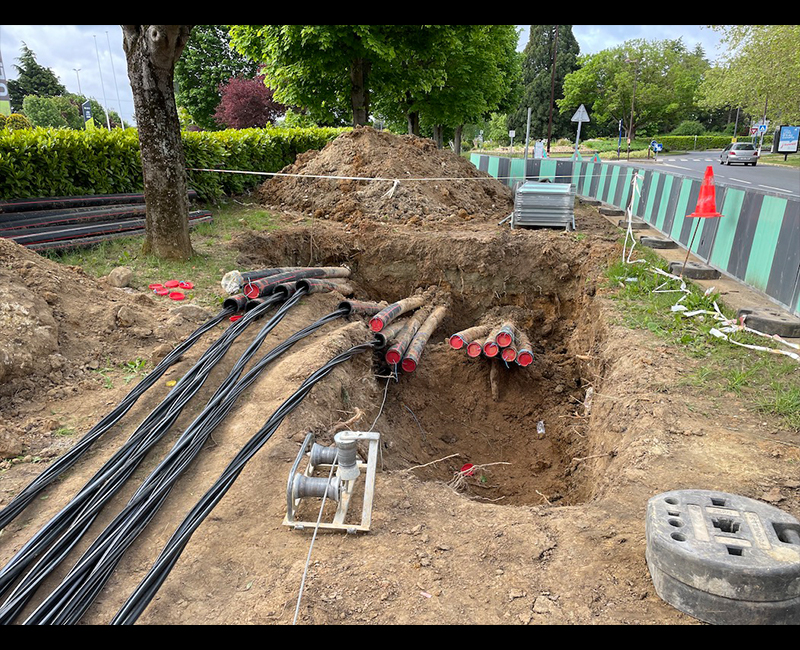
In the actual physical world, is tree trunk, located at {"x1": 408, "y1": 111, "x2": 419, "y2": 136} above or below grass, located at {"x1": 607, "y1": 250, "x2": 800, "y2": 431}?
above

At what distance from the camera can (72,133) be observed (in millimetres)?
9234

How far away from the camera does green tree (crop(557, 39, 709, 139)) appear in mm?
49219

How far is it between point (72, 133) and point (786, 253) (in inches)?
452

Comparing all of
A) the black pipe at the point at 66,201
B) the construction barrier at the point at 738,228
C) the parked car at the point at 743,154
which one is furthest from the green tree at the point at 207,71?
the parked car at the point at 743,154

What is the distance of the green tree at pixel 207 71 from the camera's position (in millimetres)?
29312

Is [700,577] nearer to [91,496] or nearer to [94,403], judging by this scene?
[91,496]

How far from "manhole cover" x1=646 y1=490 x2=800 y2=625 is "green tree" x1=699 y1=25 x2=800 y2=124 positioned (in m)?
33.0

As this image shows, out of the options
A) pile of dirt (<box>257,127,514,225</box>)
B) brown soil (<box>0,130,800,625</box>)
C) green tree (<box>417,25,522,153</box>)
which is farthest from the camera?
green tree (<box>417,25,522,153</box>)

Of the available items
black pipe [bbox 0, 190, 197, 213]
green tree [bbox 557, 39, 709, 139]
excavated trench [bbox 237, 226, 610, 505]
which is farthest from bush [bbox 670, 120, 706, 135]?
black pipe [bbox 0, 190, 197, 213]

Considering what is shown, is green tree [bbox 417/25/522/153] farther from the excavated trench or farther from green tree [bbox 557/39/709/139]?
green tree [bbox 557/39/709/139]

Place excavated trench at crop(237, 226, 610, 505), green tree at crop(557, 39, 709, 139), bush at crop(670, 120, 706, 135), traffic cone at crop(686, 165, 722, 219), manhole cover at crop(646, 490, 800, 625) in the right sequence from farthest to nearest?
1. bush at crop(670, 120, 706, 135)
2. green tree at crop(557, 39, 709, 139)
3. traffic cone at crop(686, 165, 722, 219)
4. excavated trench at crop(237, 226, 610, 505)
5. manhole cover at crop(646, 490, 800, 625)

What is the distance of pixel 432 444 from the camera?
21.1 ft

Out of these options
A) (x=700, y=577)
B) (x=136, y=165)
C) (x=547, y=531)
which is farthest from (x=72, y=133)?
(x=700, y=577)

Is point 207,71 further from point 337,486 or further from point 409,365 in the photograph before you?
point 337,486
